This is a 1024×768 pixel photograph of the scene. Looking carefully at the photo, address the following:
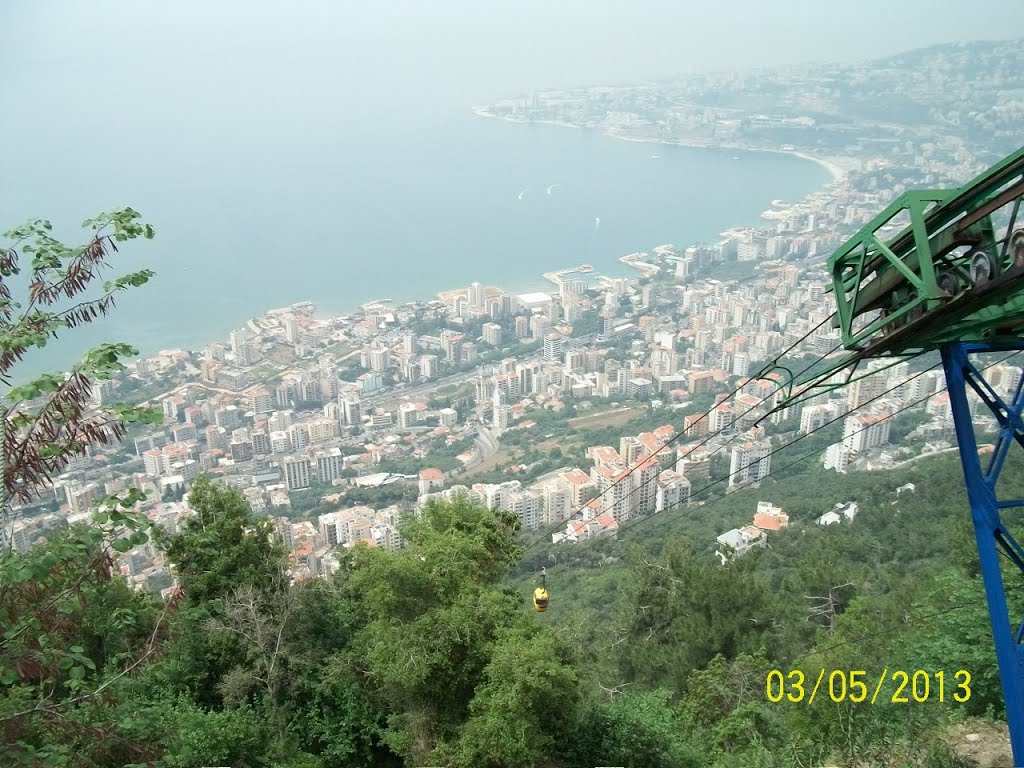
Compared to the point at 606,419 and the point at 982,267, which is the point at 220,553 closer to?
the point at 982,267

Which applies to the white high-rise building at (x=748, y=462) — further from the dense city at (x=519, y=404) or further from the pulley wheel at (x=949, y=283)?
the pulley wheel at (x=949, y=283)

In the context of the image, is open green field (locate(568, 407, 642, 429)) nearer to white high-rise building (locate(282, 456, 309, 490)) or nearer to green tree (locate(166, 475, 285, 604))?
white high-rise building (locate(282, 456, 309, 490))

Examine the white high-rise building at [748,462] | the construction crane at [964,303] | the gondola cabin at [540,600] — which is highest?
the construction crane at [964,303]

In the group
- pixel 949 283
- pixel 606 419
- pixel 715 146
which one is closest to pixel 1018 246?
pixel 949 283

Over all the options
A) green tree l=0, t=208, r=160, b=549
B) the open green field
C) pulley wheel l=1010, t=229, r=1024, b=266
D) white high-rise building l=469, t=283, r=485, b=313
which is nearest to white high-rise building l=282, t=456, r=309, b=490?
the open green field

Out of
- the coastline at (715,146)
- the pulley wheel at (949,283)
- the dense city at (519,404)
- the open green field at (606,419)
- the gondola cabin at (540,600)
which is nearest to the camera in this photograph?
the pulley wheel at (949,283)

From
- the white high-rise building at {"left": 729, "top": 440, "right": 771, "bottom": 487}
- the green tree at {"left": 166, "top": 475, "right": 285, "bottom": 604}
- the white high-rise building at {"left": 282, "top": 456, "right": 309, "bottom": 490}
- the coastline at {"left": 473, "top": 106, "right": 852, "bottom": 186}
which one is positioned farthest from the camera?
the coastline at {"left": 473, "top": 106, "right": 852, "bottom": 186}

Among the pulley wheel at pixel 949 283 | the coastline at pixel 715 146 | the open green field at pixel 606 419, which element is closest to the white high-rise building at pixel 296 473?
the open green field at pixel 606 419

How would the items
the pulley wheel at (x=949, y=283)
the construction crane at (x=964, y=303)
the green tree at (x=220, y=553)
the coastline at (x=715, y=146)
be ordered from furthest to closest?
1. the coastline at (x=715, y=146)
2. the green tree at (x=220, y=553)
3. the pulley wheel at (x=949, y=283)
4. the construction crane at (x=964, y=303)
